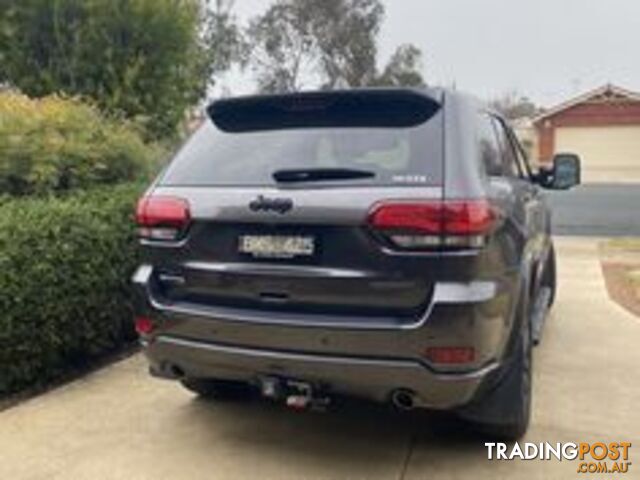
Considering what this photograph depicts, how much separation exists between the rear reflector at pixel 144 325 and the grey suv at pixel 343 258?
15mm

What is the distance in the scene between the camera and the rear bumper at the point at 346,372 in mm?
3566

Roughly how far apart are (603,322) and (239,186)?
469cm

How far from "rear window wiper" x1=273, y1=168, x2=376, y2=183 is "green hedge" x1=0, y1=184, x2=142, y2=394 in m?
1.92

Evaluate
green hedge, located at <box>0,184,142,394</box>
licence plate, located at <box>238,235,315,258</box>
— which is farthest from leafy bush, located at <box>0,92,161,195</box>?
licence plate, located at <box>238,235,315,258</box>

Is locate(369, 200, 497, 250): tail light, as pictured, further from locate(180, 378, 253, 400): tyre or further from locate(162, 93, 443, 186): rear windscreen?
locate(180, 378, 253, 400): tyre

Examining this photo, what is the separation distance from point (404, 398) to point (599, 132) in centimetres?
4169

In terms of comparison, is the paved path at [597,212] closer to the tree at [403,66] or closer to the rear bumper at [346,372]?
the tree at [403,66]

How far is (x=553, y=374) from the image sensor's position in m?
5.74

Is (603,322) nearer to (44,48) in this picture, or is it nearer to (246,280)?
(246,280)

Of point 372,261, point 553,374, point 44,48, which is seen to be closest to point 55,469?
point 372,261

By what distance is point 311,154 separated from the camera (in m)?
3.94

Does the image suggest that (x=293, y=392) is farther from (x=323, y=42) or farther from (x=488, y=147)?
(x=323, y=42)

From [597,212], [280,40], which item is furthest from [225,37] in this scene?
[597,212]

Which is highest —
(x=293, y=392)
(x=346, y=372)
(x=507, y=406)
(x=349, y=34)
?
(x=349, y=34)
